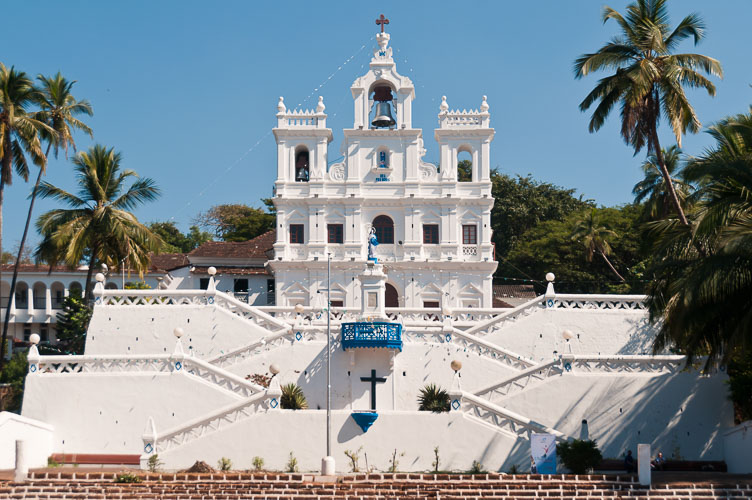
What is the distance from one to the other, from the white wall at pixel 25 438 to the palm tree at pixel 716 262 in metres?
19.4

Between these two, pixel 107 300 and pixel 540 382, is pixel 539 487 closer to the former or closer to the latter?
pixel 540 382

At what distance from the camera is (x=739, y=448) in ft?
90.9

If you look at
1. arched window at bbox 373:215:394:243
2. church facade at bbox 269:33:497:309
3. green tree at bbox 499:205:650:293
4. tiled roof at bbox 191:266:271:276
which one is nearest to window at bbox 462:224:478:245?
church facade at bbox 269:33:497:309

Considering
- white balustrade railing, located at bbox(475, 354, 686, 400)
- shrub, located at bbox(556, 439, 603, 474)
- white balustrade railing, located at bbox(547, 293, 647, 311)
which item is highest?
white balustrade railing, located at bbox(547, 293, 647, 311)

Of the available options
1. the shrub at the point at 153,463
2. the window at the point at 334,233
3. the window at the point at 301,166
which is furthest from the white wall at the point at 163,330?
the window at the point at 301,166

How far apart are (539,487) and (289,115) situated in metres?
27.4

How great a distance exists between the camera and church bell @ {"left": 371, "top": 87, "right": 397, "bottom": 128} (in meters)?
47.2

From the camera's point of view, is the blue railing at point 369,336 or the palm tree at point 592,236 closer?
the blue railing at point 369,336

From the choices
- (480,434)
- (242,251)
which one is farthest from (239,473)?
(242,251)

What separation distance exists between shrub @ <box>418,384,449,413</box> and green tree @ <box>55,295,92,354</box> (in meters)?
15.9

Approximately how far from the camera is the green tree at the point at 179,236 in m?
83.9

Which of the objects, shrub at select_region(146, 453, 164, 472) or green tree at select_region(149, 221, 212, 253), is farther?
green tree at select_region(149, 221, 212, 253)

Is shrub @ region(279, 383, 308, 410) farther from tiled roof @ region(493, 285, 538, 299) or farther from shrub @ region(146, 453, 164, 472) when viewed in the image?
tiled roof @ region(493, 285, 538, 299)

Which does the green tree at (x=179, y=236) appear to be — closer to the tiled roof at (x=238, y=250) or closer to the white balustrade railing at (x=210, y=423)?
the tiled roof at (x=238, y=250)
